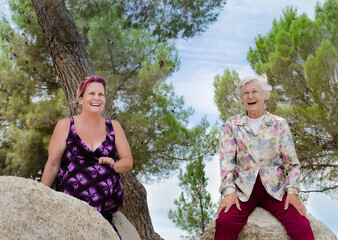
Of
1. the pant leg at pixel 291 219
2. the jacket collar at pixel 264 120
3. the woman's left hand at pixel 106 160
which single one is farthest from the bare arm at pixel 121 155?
the pant leg at pixel 291 219

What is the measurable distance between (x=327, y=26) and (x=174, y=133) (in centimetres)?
622

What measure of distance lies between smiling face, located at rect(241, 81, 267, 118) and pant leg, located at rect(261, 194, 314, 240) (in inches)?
27.3

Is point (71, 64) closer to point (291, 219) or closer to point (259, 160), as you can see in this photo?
point (259, 160)

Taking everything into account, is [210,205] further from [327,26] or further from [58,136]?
[327,26]

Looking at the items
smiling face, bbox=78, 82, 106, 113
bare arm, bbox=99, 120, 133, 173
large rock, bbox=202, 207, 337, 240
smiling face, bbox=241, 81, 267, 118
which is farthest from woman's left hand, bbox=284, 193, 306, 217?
smiling face, bbox=78, 82, 106, 113

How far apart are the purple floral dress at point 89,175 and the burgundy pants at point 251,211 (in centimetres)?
78

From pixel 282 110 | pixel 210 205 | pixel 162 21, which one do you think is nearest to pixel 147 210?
pixel 210 205

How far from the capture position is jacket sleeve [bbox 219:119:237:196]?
2.84 m

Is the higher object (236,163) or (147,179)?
(147,179)

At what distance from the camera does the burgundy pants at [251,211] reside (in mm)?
2748

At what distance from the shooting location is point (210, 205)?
8.24 metres

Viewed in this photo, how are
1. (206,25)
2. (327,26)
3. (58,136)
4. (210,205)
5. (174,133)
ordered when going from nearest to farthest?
(58,136) < (206,25) < (210,205) < (174,133) < (327,26)

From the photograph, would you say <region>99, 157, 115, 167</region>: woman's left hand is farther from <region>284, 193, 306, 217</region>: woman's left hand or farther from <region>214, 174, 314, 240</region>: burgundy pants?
<region>284, 193, 306, 217</region>: woman's left hand

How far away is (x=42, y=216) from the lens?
191 cm
